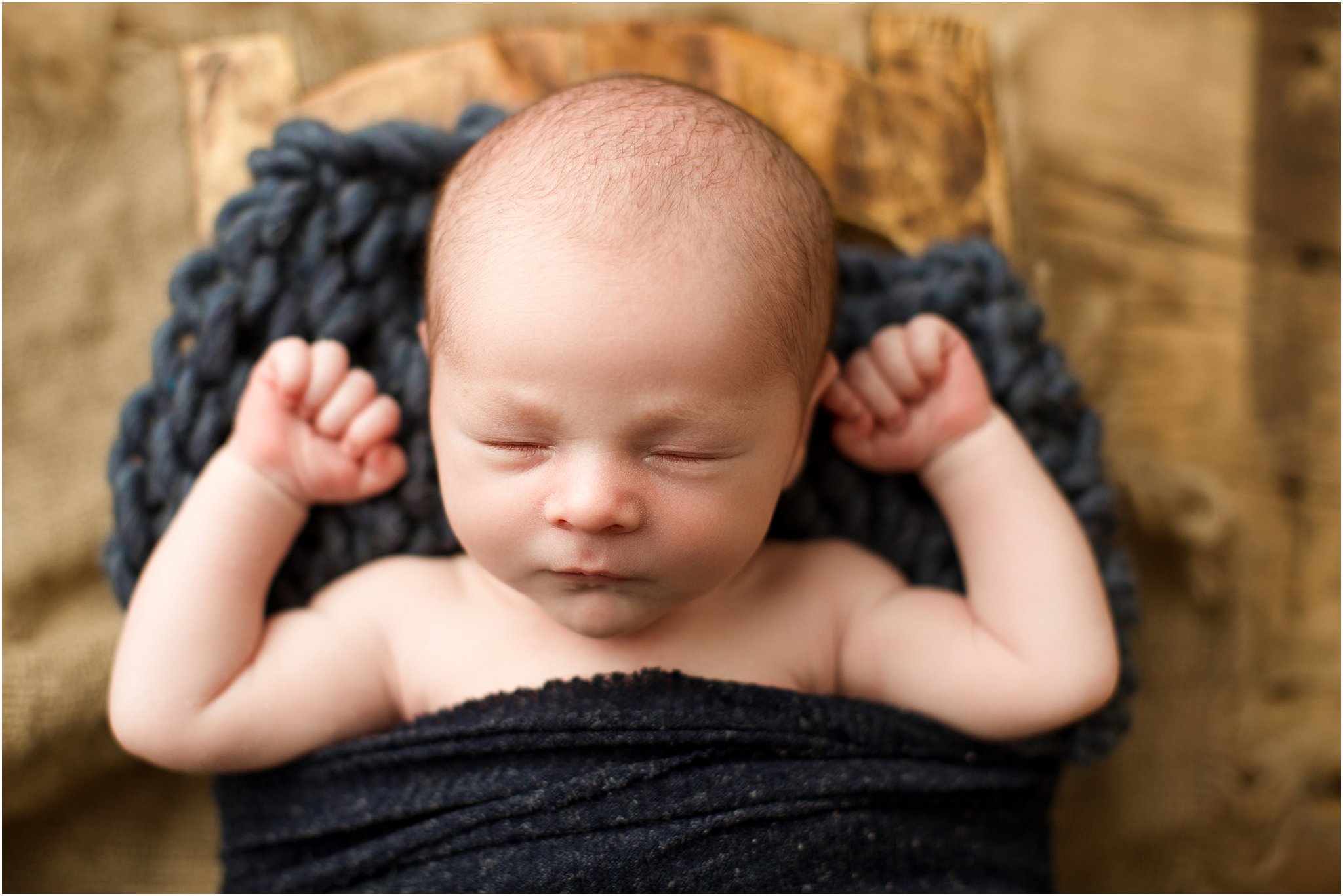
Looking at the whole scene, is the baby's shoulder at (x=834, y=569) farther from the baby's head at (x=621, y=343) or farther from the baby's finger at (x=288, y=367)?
the baby's finger at (x=288, y=367)

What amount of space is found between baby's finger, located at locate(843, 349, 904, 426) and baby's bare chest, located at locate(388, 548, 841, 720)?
202mm

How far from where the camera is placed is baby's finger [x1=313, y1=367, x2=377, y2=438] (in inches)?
39.3

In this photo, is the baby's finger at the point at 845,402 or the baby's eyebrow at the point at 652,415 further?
the baby's finger at the point at 845,402

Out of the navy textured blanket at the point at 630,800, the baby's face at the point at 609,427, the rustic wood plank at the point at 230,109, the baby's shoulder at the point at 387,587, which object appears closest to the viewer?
the baby's face at the point at 609,427

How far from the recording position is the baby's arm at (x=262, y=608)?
36.8 inches

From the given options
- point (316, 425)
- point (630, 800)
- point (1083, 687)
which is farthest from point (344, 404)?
point (1083, 687)

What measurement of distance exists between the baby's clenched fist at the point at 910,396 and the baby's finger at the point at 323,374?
1.65 feet

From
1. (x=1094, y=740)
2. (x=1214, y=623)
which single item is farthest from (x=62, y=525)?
(x=1214, y=623)

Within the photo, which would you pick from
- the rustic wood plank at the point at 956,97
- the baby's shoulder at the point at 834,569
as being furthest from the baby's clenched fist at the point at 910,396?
the rustic wood plank at the point at 956,97

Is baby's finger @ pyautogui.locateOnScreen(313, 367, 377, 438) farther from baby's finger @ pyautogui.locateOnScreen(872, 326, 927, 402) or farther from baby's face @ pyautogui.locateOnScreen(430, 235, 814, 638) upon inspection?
baby's finger @ pyautogui.locateOnScreen(872, 326, 927, 402)

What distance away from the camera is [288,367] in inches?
38.7

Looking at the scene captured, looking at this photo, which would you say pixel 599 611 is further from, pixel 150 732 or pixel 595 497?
pixel 150 732

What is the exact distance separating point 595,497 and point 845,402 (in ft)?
1.22

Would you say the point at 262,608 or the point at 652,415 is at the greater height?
the point at 652,415
